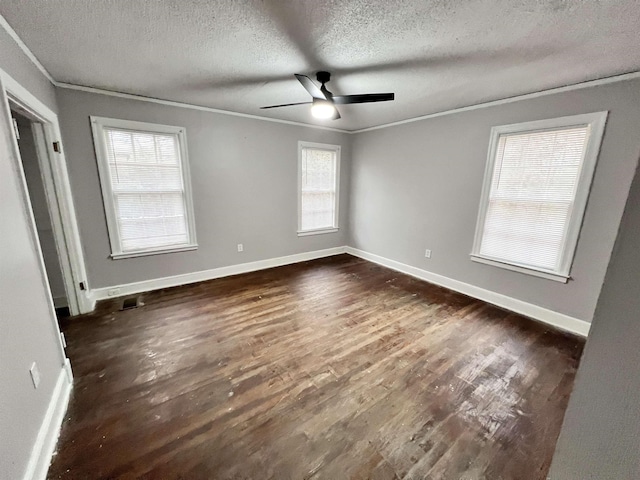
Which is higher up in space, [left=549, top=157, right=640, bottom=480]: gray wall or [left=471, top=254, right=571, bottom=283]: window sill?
[left=549, top=157, right=640, bottom=480]: gray wall

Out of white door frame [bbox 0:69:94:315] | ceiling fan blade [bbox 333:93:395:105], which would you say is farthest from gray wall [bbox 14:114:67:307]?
ceiling fan blade [bbox 333:93:395:105]

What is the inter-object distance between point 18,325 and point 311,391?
173cm

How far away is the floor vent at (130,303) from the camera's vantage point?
302cm

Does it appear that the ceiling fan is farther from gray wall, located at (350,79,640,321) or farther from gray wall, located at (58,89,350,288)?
gray wall, located at (58,89,350,288)

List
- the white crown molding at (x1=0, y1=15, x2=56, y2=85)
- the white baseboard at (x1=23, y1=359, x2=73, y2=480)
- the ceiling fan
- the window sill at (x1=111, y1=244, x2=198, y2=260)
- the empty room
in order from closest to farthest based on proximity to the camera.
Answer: the white baseboard at (x1=23, y1=359, x2=73, y2=480) < the empty room < the white crown molding at (x1=0, y1=15, x2=56, y2=85) < the ceiling fan < the window sill at (x1=111, y1=244, x2=198, y2=260)

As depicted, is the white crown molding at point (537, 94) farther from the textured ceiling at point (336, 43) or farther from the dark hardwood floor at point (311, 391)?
the dark hardwood floor at point (311, 391)

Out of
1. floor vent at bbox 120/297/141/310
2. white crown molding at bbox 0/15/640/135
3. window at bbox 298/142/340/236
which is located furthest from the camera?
window at bbox 298/142/340/236

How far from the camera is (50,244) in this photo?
2900 millimetres

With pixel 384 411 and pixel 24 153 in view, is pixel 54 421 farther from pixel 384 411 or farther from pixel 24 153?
pixel 24 153

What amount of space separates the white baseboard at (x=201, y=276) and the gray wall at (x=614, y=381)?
4.02 metres

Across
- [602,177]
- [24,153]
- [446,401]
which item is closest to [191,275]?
[24,153]

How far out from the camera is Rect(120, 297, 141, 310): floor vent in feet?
9.89

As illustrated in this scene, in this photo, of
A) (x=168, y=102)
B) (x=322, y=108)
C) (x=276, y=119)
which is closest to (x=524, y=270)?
(x=322, y=108)

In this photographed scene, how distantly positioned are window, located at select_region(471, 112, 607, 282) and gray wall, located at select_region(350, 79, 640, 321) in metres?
0.09
